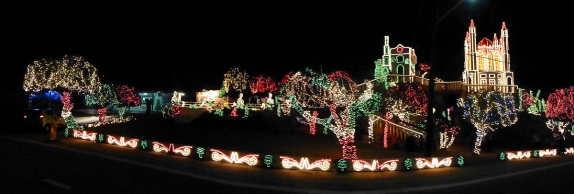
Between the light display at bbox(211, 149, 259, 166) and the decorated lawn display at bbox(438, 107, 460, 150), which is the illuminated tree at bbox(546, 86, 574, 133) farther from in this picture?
the light display at bbox(211, 149, 259, 166)

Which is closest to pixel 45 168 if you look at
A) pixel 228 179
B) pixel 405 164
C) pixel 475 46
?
pixel 228 179

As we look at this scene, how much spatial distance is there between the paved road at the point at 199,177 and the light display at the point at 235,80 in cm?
2951

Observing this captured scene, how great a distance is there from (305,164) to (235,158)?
2.57m

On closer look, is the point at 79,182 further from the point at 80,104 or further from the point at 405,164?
the point at 80,104

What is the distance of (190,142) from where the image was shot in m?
23.8

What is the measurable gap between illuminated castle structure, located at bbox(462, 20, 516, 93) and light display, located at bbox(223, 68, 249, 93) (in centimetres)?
2494

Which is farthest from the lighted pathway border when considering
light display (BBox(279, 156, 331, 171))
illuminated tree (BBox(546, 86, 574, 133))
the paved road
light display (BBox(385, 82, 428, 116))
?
illuminated tree (BBox(546, 86, 574, 133))

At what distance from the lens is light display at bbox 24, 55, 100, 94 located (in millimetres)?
27266

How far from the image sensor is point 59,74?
27.4 meters

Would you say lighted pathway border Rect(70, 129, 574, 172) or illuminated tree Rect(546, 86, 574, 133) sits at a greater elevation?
illuminated tree Rect(546, 86, 574, 133)

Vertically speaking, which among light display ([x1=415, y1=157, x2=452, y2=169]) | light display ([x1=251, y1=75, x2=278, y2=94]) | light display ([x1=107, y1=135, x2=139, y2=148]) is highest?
light display ([x1=251, y1=75, x2=278, y2=94])

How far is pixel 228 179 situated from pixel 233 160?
10.4 ft

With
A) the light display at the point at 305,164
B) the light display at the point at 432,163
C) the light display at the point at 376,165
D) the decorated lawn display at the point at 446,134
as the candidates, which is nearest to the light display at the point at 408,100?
the decorated lawn display at the point at 446,134

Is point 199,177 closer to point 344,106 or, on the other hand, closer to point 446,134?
point 344,106
